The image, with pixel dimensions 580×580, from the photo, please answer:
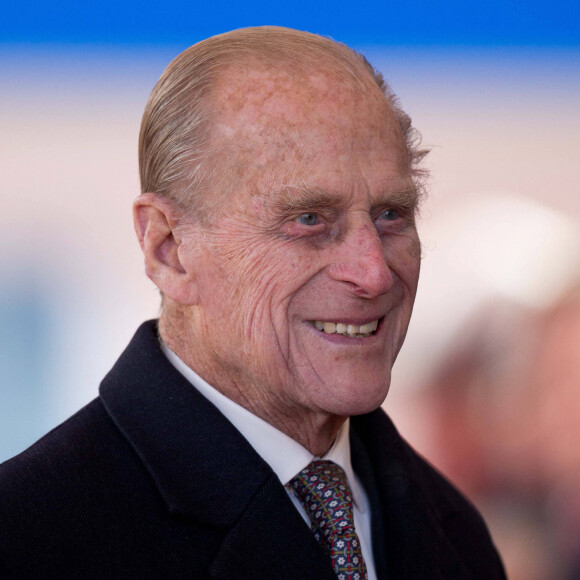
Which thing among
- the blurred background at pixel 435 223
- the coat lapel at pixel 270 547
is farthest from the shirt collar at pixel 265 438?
the blurred background at pixel 435 223

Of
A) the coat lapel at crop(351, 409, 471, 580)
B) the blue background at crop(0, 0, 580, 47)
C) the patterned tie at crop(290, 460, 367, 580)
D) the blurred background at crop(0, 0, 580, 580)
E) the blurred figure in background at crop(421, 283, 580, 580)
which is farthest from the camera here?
the blurred figure in background at crop(421, 283, 580, 580)

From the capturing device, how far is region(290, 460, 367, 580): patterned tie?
5.81 feet

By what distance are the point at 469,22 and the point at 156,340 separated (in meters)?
2.53

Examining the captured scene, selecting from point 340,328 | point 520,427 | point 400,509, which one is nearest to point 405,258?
point 340,328

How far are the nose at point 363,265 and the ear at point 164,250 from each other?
317mm

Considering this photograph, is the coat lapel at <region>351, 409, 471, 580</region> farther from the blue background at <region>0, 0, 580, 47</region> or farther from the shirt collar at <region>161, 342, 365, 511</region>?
the blue background at <region>0, 0, 580, 47</region>

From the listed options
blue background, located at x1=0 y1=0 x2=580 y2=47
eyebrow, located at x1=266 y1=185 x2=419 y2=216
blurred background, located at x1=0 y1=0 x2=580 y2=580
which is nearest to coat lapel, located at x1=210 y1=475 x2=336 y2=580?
eyebrow, located at x1=266 y1=185 x2=419 y2=216

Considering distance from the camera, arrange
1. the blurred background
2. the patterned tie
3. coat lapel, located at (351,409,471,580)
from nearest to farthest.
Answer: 1. the patterned tie
2. coat lapel, located at (351,409,471,580)
3. the blurred background

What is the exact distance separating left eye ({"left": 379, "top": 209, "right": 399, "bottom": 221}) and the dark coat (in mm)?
543

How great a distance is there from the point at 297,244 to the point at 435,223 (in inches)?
98.3

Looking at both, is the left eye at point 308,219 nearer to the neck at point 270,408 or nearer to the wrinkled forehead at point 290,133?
the wrinkled forehead at point 290,133

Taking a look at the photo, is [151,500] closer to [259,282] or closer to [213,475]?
[213,475]

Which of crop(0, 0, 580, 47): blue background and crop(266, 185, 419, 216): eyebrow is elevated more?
crop(0, 0, 580, 47): blue background

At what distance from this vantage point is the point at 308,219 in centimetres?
176
